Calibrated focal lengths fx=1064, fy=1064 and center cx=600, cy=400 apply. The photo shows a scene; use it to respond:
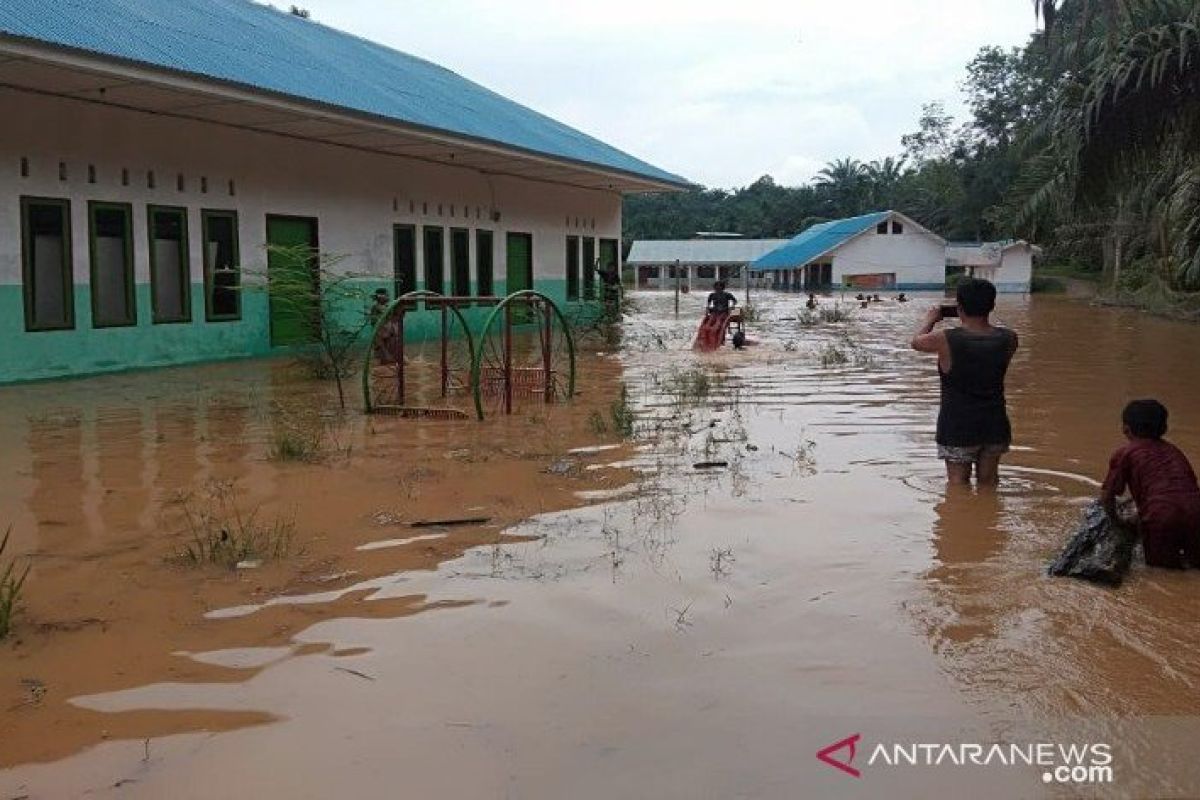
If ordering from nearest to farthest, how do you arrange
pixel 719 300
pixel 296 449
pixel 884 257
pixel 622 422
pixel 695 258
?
pixel 296 449
pixel 622 422
pixel 719 300
pixel 884 257
pixel 695 258

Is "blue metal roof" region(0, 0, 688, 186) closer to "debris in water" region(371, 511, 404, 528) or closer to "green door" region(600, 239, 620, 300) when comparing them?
"green door" region(600, 239, 620, 300)

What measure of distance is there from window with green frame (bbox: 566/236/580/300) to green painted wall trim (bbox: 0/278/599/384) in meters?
10.4

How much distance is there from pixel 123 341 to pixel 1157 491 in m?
12.8

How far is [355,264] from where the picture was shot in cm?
1862

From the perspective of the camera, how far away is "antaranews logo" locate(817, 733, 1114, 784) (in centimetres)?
309

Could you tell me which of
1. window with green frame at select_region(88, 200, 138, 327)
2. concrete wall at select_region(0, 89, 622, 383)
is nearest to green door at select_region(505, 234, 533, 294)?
concrete wall at select_region(0, 89, 622, 383)

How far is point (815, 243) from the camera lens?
6009cm

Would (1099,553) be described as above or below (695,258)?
below

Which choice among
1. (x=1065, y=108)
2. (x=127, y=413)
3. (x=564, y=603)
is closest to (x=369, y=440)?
(x=127, y=413)

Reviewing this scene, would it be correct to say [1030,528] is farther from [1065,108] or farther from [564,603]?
[1065,108]

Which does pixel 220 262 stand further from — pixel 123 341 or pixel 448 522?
pixel 448 522

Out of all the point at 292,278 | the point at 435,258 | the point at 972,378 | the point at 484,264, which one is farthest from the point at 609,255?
the point at 972,378

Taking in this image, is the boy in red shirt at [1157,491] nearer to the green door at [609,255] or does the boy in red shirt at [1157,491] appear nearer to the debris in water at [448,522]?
the debris in water at [448,522]

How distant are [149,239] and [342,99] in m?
3.34
